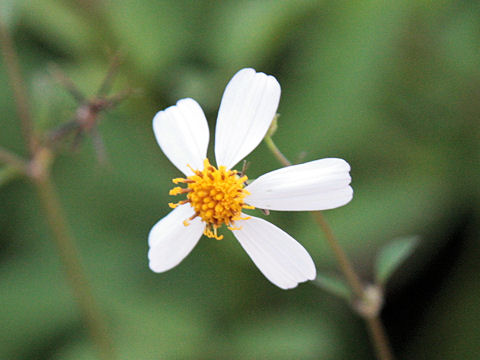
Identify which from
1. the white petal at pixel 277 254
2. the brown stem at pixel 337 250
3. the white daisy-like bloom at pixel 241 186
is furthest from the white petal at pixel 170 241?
the brown stem at pixel 337 250

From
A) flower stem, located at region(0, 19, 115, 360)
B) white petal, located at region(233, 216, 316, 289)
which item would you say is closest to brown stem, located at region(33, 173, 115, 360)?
flower stem, located at region(0, 19, 115, 360)

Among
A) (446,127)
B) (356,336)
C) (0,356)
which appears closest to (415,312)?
(356,336)

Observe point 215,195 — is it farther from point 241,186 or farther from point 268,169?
point 268,169

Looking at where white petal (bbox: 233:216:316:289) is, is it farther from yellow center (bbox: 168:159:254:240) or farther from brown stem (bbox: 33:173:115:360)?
brown stem (bbox: 33:173:115:360)

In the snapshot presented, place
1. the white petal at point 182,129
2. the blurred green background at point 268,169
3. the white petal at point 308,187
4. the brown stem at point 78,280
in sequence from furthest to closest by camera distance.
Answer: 1. the blurred green background at point 268,169
2. the brown stem at point 78,280
3. the white petal at point 182,129
4. the white petal at point 308,187

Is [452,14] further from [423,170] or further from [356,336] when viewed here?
[356,336]

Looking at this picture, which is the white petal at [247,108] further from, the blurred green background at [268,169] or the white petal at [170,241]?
the blurred green background at [268,169]
